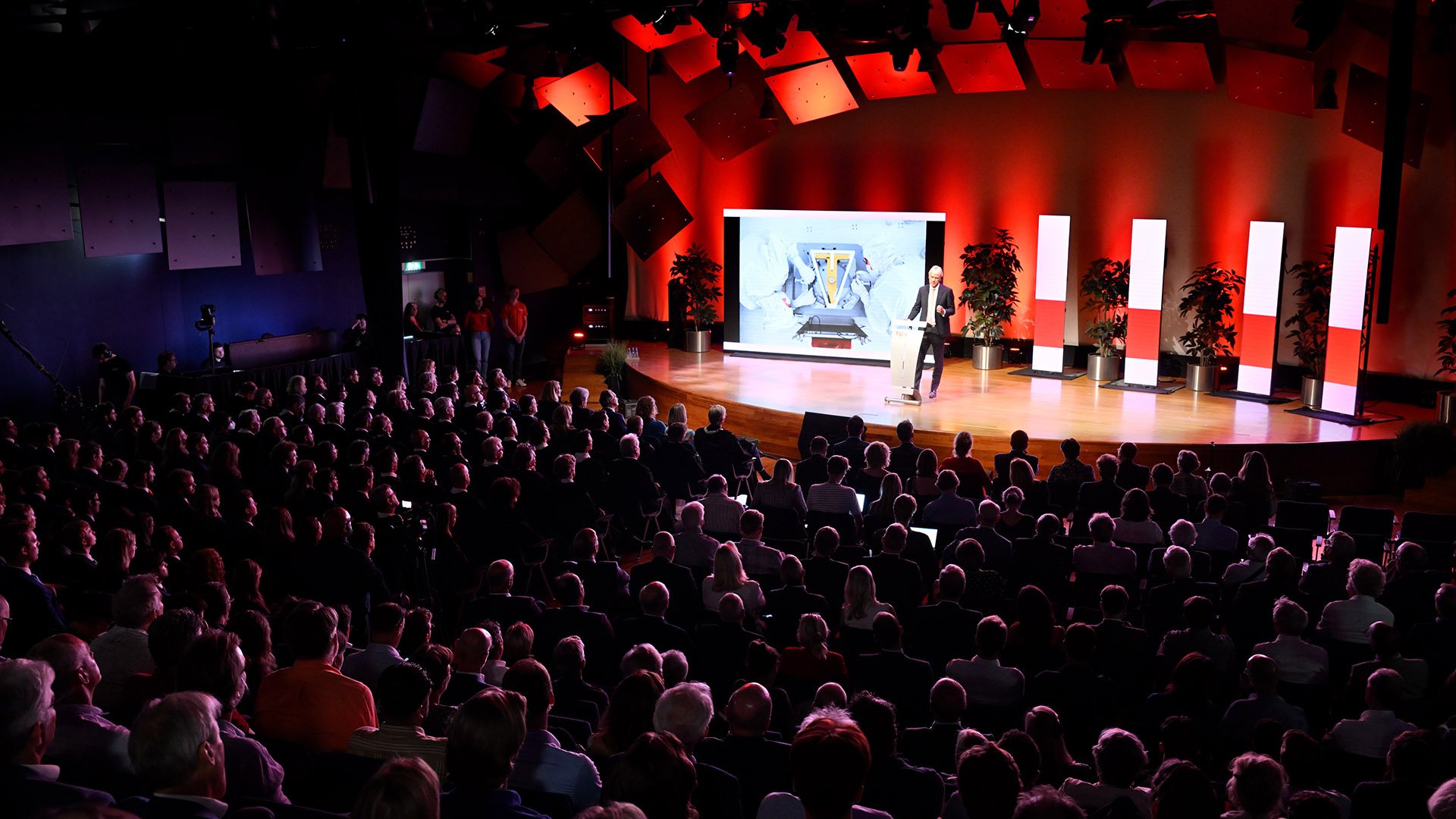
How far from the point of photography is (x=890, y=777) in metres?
3.43

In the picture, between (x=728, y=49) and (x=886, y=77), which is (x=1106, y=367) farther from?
(x=728, y=49)

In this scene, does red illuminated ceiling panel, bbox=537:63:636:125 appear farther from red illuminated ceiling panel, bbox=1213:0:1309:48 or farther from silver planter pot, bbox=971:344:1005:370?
red illuminated ceiling panel, bbox=1213:0:1309:48

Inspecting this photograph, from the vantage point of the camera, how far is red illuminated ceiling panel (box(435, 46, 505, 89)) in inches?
540

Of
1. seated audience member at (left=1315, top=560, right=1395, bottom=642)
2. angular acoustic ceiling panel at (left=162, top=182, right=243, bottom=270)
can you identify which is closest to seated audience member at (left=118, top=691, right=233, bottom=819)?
seated audience member at (left=1315, top=560, right=1395, bottom=642)

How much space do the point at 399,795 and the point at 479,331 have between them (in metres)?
12.8

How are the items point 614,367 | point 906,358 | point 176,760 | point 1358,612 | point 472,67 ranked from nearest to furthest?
point 176,760 < point 1358,612 < point 906,358 < point 472,67 < point 614,367

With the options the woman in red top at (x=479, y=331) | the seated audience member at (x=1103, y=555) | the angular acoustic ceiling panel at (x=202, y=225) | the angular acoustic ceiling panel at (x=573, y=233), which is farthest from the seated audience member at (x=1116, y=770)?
the angular acoustic ceiling panel at (x=573, y=233)

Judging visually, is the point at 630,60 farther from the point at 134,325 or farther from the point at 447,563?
the point at 447,563

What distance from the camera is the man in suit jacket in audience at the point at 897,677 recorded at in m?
4.55

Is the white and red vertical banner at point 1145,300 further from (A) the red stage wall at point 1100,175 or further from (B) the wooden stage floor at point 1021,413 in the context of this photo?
(A) the red stage wall at point 1100,175

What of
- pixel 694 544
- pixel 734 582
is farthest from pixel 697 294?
pixel 734 582

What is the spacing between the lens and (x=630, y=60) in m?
15.3

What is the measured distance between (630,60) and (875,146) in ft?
12.0

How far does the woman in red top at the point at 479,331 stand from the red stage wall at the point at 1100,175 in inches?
110
